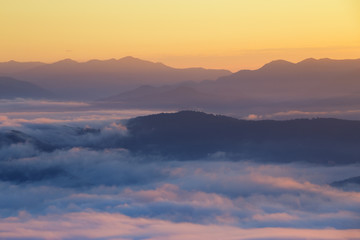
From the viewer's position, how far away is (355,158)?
192 meters

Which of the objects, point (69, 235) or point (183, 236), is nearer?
point (69, 235)

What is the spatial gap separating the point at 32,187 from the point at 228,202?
2862 inches

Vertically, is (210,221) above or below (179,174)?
below

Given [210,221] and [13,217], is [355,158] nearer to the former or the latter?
[210,221]

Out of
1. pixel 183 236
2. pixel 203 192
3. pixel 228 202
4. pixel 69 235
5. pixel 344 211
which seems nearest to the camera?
pixel 69 235

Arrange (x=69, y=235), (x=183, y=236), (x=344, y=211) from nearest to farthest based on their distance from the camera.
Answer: (x=69, y=235)
(x=183, y=236)
(x=344, y=211)

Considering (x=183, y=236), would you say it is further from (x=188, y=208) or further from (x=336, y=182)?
(x=336, y=182)

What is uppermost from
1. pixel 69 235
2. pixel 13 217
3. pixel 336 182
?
pixel 336 182

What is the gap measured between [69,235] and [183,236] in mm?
21342

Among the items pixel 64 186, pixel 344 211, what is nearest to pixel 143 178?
pixel 64 186

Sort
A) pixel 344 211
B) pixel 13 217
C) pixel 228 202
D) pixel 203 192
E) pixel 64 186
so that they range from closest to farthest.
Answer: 1. pixel 344 211
2. pixel 13 217
3. pixel 228 202
4. pixel 203 192
5. pixel 64 186

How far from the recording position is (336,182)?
160 m

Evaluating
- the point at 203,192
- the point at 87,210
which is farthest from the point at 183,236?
the point at 203,192

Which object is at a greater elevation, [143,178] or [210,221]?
[143,178]
